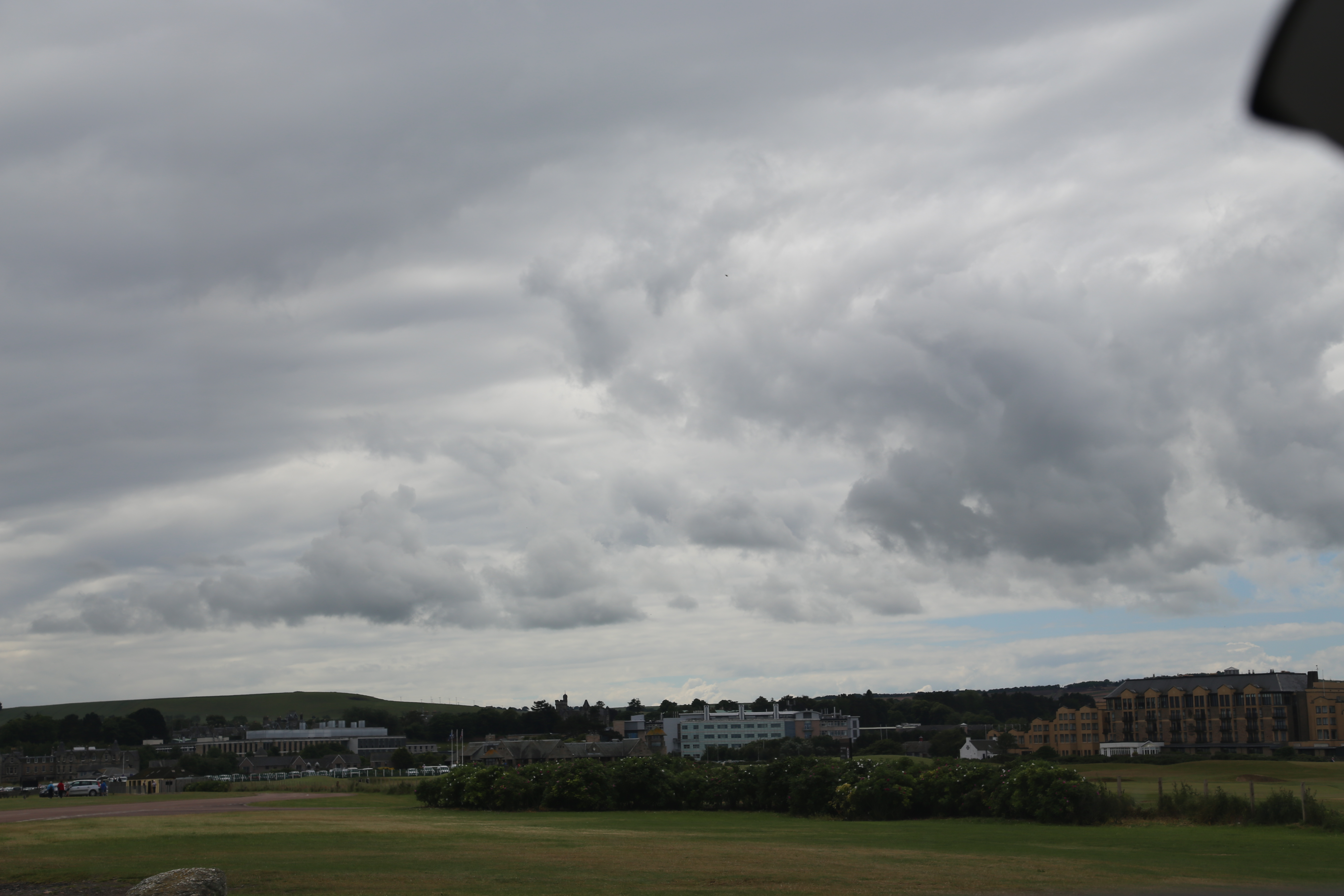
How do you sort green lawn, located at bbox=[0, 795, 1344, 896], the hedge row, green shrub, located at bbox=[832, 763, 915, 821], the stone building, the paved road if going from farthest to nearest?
the stone building, the paved road, green shrub, located at bbox=[832, 763, 915, 821], the hedge row, green lawn, located at bbox=[0, 795, 1344, 896]

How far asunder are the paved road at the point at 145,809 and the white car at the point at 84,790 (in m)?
9.60

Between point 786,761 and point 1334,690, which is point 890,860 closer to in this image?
point 786,761

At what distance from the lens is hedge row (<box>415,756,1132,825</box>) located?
130 feet

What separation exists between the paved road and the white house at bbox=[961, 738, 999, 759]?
7280 centimetres

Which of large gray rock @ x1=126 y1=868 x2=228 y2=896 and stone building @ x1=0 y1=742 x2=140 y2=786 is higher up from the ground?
large gray rock @ x1=126 y1=868 x2=228 y2=896

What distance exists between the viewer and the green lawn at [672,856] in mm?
21844

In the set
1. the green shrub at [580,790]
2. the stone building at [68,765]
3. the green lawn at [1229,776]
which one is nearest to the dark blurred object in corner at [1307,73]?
the green lawn at [1229,776]

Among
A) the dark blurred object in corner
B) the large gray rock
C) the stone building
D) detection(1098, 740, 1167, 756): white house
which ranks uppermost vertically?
the dark blurred object in corner

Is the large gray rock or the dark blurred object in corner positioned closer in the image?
the dark blurred object in corner

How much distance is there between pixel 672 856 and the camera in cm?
2773

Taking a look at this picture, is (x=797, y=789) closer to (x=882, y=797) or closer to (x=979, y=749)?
(x=882, y=797)

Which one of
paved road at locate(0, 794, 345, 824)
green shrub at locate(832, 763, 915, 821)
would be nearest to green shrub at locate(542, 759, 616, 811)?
green shrub at locate(832, 763, 915, 821)

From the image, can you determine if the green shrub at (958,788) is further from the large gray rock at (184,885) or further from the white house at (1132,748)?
the white house at (1132,748)

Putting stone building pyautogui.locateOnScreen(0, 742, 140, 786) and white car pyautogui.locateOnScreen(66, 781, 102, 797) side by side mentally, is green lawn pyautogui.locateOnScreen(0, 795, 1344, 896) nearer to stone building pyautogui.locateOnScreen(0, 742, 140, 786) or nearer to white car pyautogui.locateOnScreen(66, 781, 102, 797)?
white car pyautogui.locateOnScreen(66, 781, 102, 797)
